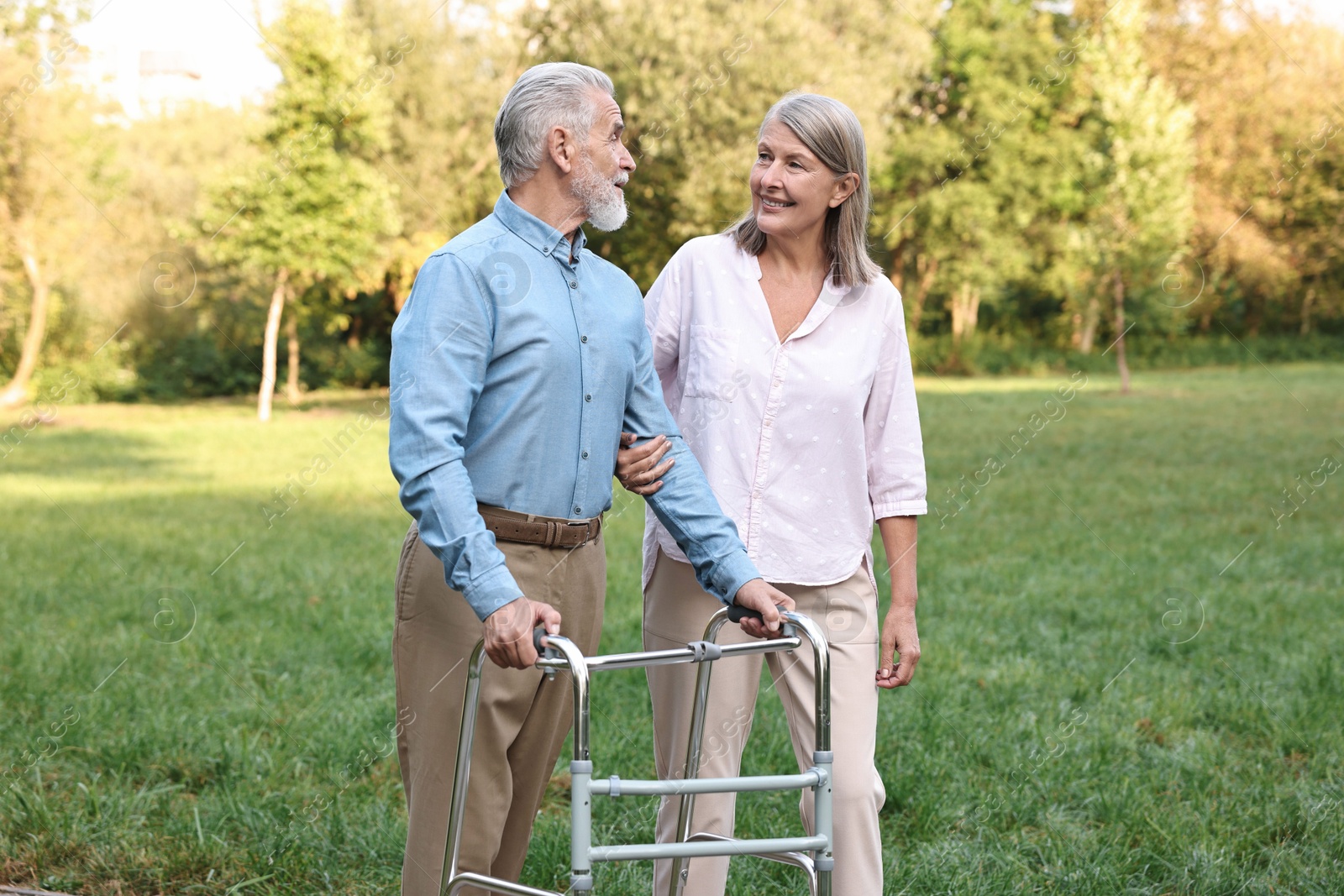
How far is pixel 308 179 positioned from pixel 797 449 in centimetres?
1977

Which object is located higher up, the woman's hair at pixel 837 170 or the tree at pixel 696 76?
the tree at pixel 696 76

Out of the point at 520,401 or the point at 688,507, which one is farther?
the point at 688,507

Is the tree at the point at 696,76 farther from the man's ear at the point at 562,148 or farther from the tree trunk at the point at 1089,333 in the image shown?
the man's ear at the point at 562,148

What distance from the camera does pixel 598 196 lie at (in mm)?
2672

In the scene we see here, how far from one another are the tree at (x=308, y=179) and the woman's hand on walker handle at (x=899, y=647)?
18550mm

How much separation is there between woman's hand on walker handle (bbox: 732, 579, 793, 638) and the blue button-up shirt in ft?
0.14

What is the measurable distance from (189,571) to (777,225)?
6.64m

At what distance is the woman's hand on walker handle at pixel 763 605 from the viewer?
2588 mm

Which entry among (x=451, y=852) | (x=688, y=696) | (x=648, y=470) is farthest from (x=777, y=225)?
(x=451, y=852)

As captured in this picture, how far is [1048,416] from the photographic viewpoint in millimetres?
20156

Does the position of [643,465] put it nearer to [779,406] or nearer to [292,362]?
[779,406]

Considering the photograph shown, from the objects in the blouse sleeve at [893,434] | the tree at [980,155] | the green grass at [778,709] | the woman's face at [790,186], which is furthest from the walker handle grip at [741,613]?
the tree at [980,155]

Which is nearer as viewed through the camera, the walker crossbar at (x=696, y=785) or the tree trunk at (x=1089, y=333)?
the walker crossbar at (x=696, y=785)

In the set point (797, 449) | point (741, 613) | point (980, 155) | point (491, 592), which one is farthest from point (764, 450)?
point (980, 155)
